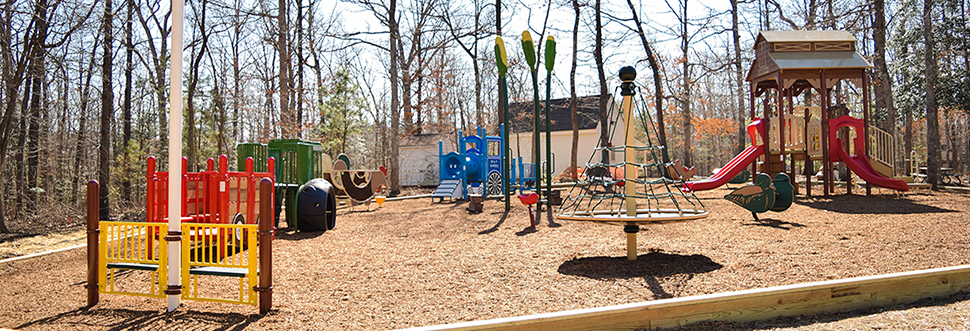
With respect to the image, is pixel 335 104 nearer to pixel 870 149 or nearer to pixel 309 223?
pixel 309 223

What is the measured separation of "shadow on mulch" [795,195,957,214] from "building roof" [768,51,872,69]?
308 cm

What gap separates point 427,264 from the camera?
21.1 feet

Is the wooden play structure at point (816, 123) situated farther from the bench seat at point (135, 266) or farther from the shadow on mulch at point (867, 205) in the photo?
the bench seat at point (135, 266)

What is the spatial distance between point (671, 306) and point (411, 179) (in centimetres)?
2791

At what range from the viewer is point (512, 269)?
19.5ft

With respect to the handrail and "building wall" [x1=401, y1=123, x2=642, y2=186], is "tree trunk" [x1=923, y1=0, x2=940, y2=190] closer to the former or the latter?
the handrail

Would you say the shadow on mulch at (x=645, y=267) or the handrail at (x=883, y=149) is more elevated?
the handrail at (x=883, y=149)

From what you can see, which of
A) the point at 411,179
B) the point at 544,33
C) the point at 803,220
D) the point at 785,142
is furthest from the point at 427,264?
the point at 411,179

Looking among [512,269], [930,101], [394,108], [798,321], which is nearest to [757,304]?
[798,321]

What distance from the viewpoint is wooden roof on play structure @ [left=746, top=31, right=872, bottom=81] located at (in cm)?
1305

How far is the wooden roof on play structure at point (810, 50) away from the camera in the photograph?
13055 millimetres

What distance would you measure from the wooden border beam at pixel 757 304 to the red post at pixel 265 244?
163 cm

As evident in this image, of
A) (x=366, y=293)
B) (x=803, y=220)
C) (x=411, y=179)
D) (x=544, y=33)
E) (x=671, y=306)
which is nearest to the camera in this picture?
(x=671, y=306)

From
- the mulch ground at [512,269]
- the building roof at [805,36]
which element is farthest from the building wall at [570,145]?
the mulch ground at [512,269]
